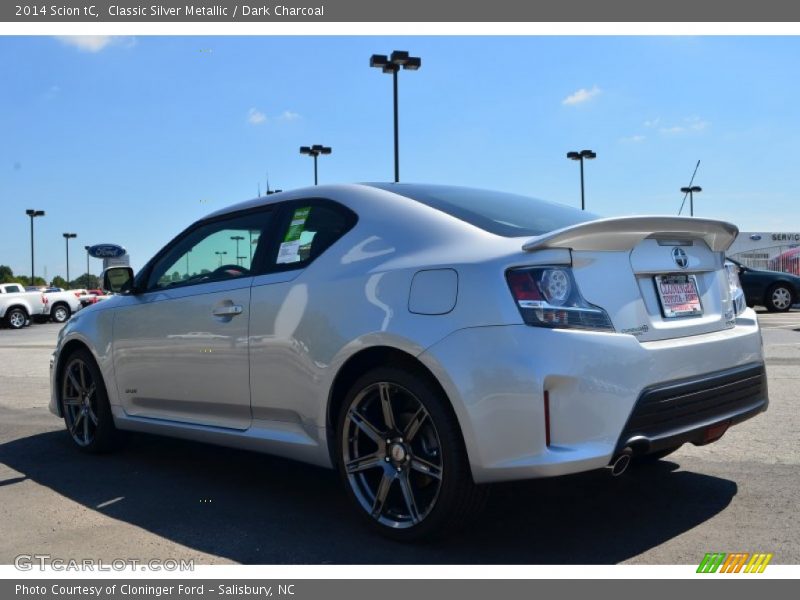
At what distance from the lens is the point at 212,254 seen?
4.81m

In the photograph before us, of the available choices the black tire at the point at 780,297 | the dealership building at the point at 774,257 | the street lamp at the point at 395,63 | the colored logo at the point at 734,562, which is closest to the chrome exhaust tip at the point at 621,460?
the colored logo at the point at 734,562

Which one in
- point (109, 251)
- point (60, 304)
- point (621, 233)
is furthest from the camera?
point (109, 251)

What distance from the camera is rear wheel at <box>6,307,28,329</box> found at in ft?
91.7

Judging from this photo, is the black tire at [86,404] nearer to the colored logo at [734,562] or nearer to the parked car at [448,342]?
the parked car at [448,342]

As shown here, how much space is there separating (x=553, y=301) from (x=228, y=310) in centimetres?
193

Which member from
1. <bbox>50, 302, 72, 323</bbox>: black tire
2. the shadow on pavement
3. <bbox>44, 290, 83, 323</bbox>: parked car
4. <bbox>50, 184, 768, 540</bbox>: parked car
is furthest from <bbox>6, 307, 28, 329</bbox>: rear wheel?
<bbox>50, 184, 768, 540</bbox>: parked car

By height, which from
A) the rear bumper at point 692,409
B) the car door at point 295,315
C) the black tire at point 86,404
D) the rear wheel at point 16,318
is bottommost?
the rear wheel at point 16,318

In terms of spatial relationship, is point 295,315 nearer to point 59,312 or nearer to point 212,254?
point 212,254

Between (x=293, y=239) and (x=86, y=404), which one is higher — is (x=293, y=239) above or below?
above

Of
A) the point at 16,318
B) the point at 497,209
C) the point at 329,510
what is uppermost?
the point at 497,209

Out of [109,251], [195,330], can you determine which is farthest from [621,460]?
[109,251]

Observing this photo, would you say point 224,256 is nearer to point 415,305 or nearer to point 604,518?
point 415,305

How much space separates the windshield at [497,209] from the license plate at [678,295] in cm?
56

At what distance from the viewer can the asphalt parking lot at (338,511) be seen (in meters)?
3.40
